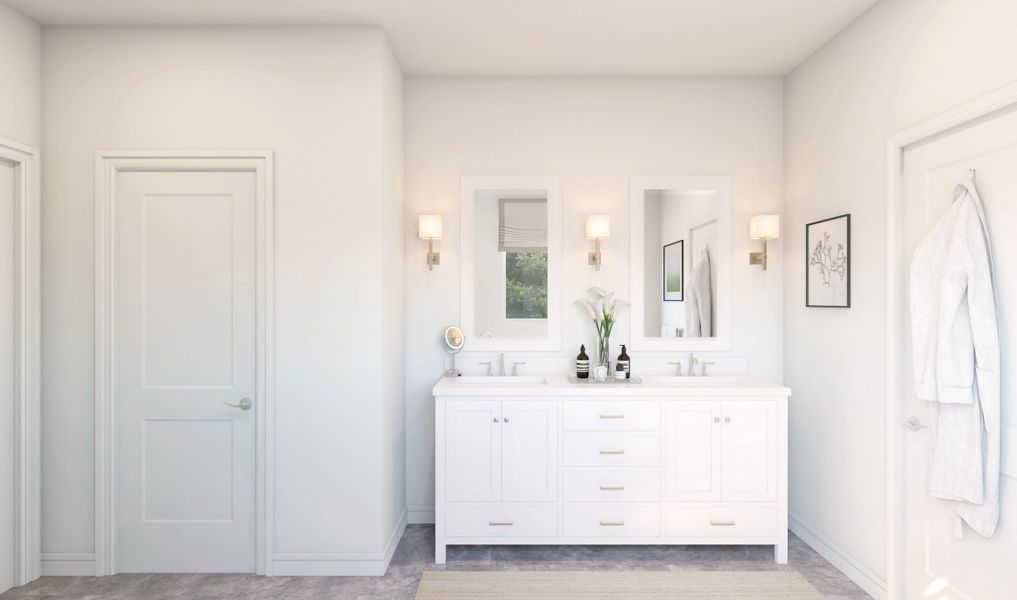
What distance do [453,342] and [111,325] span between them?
1782 millimetres

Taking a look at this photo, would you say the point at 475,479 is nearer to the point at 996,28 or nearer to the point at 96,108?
the point at 96,108

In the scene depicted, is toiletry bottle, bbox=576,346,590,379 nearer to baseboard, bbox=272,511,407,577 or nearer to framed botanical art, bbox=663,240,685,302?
framed botanical art, bbox=663,240,685,302

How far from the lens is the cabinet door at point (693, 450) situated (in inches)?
121

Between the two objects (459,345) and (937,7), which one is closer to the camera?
(937,7)

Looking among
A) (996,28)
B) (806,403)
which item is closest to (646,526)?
(806,403)

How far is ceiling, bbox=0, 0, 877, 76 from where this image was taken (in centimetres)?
277

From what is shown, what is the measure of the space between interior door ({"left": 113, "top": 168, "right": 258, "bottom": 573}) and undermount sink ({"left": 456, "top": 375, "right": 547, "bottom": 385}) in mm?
1199

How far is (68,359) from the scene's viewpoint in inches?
116

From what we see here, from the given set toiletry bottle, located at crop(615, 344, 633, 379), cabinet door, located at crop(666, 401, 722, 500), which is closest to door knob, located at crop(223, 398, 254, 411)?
toiletry bottle, located at crop(615, 344, 633, 379)

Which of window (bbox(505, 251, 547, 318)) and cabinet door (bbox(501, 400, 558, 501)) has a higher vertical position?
window (bbox(505, 251, 547, 318))

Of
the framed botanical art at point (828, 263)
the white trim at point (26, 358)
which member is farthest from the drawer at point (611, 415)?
the white trim at point (26, 358)

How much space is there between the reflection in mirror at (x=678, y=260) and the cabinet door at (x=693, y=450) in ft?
2.18

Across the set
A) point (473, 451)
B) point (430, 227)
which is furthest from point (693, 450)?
point (430, 227)

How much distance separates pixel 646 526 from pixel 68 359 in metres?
3.09
